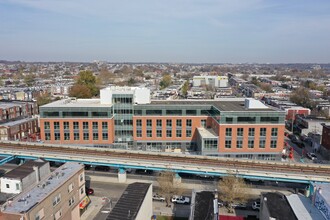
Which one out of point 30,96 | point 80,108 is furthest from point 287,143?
point 30,96

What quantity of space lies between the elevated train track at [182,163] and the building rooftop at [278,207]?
694cm

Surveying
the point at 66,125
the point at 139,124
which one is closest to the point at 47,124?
the point at 66,125

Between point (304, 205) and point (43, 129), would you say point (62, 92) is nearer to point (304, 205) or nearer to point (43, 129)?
point (43, 129)

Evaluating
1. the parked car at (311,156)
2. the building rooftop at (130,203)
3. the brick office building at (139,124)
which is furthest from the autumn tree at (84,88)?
the parked car at (311,156)

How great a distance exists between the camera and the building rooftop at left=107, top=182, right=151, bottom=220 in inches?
1006

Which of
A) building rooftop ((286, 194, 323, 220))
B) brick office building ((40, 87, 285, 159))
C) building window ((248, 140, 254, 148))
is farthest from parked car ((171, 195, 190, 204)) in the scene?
building window ((248, 140, 254, 148))

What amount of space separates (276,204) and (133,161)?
20.0 meters

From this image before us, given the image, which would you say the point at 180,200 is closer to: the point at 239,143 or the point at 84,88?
the point at 239,143

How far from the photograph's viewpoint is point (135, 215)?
25625 millimetres

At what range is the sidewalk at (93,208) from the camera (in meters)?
32.7

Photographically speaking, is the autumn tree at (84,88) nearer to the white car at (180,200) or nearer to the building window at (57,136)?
the building window at (57,136)

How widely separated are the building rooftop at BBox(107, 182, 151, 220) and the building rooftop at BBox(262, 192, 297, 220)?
1277cm

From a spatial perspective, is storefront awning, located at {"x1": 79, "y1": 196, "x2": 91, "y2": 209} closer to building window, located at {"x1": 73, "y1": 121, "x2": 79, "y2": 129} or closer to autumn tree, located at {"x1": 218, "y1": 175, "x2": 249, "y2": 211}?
autumn tree, located at {"x1": 218, "y1": 175, "x2": 249, "y2": 211}

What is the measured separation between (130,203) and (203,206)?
7415 millimetres
